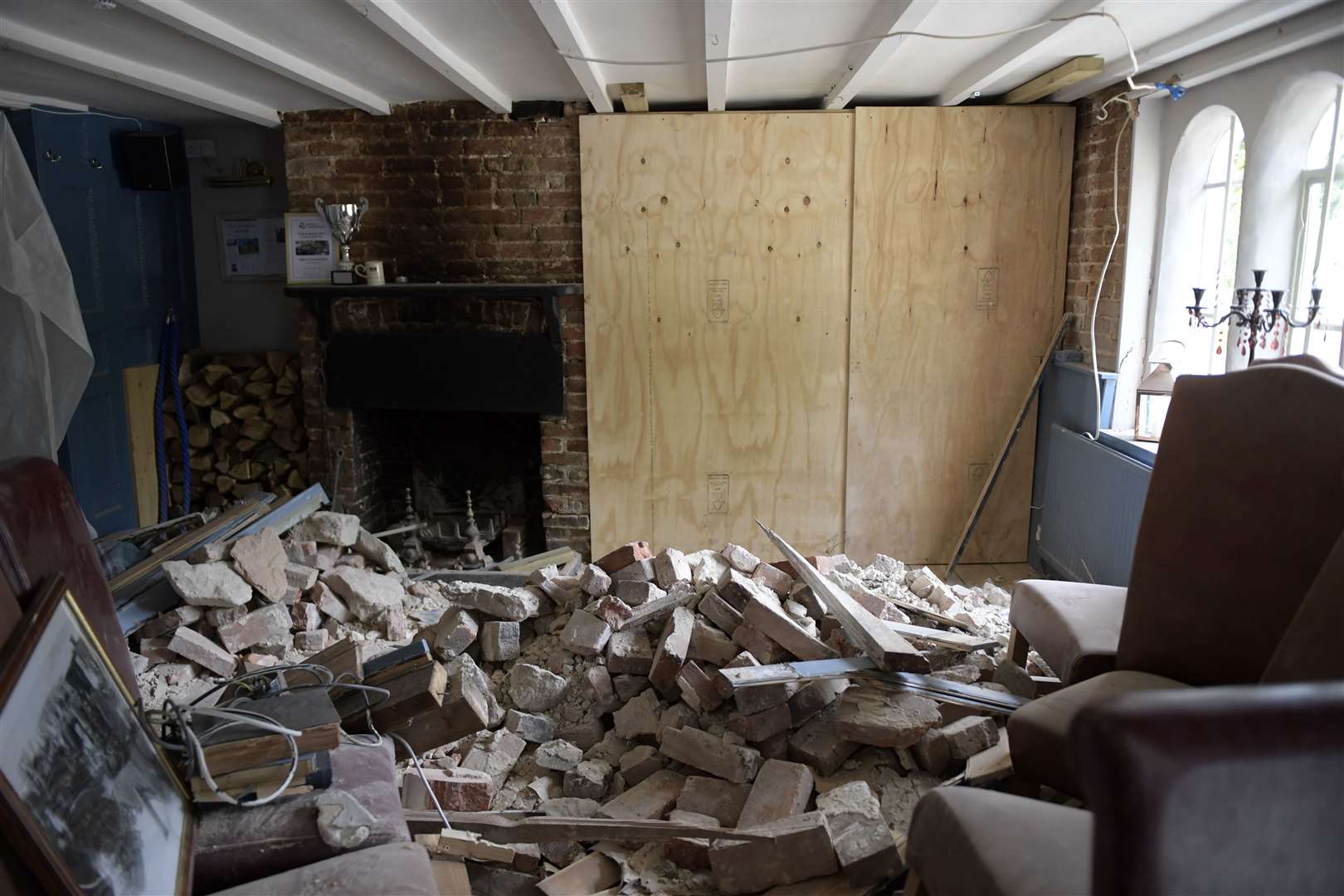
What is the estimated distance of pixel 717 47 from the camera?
120 inches

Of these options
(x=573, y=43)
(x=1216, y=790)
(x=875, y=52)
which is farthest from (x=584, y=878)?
(x=875, y=52)

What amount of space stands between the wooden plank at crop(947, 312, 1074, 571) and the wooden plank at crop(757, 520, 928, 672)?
70.9 inches

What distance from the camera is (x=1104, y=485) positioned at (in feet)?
12.1

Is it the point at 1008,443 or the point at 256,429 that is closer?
the point at 1008,443

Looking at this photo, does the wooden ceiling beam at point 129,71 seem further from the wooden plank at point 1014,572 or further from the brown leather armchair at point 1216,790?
the wooden plank at point 1014,572

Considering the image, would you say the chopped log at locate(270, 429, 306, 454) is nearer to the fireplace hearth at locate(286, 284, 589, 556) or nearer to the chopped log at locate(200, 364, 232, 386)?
the fireplace hearth at locate(286, 284, 589, 556)

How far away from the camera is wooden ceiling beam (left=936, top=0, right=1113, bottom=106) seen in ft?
9.25

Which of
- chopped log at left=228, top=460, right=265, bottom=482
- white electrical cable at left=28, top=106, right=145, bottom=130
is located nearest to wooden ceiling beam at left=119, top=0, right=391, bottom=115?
white electrical cable at left=28, top=106, right=145, bottom=130

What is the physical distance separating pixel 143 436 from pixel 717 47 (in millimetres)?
3454

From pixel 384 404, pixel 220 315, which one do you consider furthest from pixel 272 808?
pixel 220 315

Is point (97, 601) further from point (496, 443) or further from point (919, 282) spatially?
point (919, 282)

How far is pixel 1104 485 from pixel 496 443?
9.30 feet

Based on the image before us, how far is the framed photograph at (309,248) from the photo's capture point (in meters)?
4.30

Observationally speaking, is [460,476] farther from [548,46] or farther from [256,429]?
[548,46]
